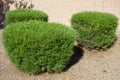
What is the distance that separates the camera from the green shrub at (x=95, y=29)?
24.9ft

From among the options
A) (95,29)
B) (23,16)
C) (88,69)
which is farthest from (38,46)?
(23,16)

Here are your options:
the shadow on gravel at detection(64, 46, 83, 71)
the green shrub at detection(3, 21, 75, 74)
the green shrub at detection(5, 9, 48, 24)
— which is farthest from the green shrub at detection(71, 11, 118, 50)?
the green shrub at detection(3, 21, 75, 74)

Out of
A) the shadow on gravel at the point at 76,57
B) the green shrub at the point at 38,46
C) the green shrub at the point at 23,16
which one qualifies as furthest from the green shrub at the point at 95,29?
the green shrub at the point at 38,46

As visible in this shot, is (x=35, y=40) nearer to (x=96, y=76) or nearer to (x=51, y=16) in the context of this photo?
(x=96, y=76)

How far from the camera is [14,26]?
6.21 metres

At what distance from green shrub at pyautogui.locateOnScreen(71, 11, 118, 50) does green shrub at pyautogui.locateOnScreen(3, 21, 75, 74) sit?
1.56 m

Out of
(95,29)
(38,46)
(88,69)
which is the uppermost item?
(38,46)

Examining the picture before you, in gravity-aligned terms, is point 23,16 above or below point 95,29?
below

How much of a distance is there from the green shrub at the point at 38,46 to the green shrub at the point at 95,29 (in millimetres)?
1562

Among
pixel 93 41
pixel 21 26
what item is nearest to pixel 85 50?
pixel 93 41

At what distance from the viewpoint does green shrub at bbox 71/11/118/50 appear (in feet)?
24.9

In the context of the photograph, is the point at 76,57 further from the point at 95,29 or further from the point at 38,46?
the point at 38,46

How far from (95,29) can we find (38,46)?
7.70ft

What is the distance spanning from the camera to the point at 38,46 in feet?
18.7
